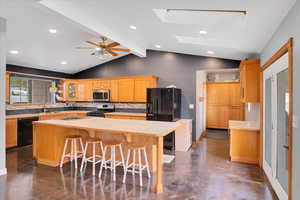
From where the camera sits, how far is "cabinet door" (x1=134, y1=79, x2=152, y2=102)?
6004 millimetres

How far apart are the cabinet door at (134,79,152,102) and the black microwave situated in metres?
1.09

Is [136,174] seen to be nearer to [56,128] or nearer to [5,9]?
[56,128]

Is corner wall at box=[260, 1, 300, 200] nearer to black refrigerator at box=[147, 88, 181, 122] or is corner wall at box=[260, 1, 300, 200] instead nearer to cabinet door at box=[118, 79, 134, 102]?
black refrigerator at box=[147, 88, 181, 122]

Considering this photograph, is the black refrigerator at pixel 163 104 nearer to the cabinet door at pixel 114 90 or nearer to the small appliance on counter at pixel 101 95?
the cabinet door at pixel 114 90

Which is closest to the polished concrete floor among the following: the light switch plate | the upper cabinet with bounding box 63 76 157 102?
the light switch plate

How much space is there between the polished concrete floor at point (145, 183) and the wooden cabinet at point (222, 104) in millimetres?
4197

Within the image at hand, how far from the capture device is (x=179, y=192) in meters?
2.71

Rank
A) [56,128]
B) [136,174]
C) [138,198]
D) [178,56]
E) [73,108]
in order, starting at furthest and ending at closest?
[73,108] < [178,56] < [56,128] < [136,174] < [138,198]

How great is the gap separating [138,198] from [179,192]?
614mm

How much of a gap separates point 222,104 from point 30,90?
287 inches

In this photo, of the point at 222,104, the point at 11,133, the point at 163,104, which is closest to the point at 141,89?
the point at 163,104

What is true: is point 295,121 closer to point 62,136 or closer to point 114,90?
point 62,136

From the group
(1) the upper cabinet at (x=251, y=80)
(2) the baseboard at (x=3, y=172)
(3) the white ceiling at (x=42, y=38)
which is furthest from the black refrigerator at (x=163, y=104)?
(2) the baseboard at (x=3, y=172)

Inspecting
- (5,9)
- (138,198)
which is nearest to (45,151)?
(138,198)
